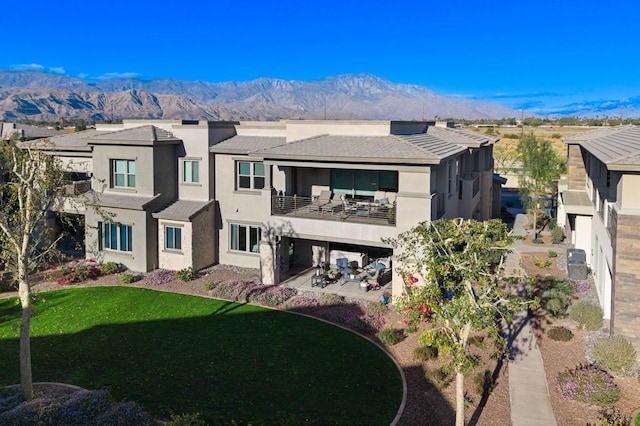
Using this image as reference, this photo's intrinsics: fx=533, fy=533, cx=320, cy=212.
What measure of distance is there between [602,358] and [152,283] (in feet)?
60.2

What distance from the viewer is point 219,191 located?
88.5ft

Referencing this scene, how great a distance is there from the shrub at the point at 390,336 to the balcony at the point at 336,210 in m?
5.00

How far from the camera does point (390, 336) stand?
17.6 meters

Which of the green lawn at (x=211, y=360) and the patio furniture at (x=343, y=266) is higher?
the patio furniture at (x=343, y=266)

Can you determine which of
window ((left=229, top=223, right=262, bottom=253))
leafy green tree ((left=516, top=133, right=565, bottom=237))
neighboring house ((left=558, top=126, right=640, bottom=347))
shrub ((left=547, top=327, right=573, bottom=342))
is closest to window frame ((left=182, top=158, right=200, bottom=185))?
window ((left=229, top=223, right=262, bottom=253))

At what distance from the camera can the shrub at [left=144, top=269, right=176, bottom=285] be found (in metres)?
24.7

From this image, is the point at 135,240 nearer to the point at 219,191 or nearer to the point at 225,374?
the point at 219,191

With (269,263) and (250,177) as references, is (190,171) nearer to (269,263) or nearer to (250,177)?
(250,177)

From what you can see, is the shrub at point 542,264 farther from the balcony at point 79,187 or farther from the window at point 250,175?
the balcony at point 79,187

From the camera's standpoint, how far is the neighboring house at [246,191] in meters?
23.5

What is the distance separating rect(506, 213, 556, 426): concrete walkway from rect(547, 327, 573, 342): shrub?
1.91ft

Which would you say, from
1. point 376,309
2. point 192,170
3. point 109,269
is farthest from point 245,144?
point 376,309

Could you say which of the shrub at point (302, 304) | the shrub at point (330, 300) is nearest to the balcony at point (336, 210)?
the shrub at point (330, 300)

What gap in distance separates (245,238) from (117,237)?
645cm
